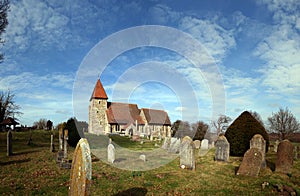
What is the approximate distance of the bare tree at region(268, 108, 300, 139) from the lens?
111 ft

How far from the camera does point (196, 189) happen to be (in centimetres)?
693

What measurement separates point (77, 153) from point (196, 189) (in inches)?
196

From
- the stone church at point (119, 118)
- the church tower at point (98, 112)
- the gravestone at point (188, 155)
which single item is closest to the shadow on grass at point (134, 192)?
the gravestone at point (188, 155)

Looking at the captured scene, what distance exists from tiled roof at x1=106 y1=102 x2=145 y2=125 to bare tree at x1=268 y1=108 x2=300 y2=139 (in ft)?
88.9

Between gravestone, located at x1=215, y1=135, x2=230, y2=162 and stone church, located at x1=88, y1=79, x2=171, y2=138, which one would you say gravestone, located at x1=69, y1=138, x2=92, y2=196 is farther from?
stone church, located at x1=88, y1=79, x2=171, y2=138

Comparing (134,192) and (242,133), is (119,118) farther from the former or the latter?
(134,192)

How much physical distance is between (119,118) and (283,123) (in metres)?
32.4

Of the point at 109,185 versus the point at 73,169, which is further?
the point at 109,185

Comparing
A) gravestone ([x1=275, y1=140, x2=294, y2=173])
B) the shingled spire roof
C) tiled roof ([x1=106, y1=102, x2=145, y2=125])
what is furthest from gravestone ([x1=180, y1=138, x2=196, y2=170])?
the shingled spire roof

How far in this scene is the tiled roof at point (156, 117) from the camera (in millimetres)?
48219

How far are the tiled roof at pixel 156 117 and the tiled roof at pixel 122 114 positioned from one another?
197 cm

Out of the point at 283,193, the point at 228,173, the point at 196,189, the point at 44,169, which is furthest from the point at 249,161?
the point at 44,169

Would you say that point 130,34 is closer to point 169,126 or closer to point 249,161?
point 249,161

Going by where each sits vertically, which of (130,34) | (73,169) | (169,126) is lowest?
(169,126)
